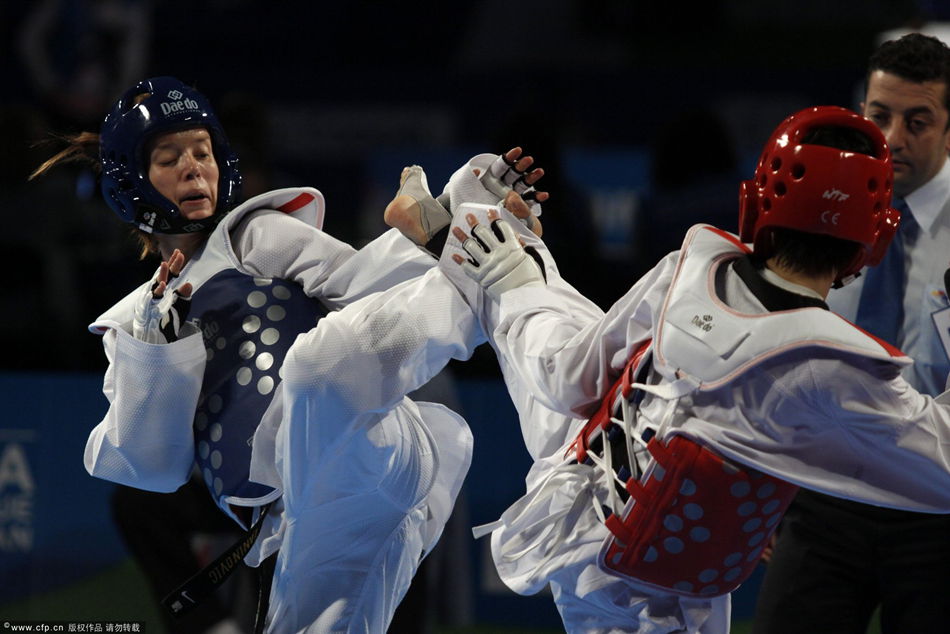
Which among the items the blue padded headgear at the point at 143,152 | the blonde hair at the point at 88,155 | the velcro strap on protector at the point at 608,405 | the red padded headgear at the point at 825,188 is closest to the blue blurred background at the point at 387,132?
the blonde hair at the point at 88,155

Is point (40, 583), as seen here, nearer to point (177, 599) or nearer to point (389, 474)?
point (177, 599)

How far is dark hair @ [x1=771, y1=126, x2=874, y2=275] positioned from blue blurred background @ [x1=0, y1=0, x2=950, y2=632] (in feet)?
8.90

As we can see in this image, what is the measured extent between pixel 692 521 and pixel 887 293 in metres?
1.53

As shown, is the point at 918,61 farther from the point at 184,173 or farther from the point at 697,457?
the point at 184,173

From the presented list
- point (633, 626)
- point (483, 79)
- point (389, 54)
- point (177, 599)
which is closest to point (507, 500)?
point (177, 599)

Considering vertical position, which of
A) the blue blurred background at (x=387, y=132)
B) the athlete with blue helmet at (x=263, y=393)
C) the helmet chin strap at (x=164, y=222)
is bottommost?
the blue blurred background at (x=387, y=132)

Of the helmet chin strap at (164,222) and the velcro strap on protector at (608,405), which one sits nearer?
the velcro strap on protector at (608,405)

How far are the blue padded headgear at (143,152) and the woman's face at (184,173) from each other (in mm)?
20

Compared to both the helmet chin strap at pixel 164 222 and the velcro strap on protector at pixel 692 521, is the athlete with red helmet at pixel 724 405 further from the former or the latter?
the helmet chin strap at pixel 164 222

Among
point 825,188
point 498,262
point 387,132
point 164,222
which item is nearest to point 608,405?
point 498,262

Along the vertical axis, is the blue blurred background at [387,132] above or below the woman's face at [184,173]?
below

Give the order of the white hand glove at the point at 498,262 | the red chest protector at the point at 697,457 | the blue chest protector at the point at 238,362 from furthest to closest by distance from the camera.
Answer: the blue chest protector at the point at 238,362 < the white hand glove at the point at 498,262 < the red chest protector at the point at 697,457

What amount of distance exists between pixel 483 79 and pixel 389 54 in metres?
2.04

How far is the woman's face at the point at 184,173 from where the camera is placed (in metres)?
4.03
